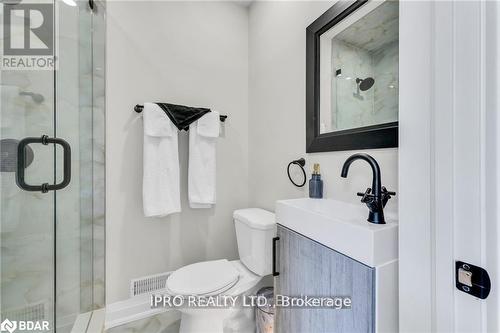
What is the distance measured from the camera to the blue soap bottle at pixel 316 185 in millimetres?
1165

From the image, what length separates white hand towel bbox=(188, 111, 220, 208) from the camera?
163 cm

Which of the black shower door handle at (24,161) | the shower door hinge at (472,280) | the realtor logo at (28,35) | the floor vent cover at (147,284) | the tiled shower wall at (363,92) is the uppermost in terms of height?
the realtor logo at (28,35)

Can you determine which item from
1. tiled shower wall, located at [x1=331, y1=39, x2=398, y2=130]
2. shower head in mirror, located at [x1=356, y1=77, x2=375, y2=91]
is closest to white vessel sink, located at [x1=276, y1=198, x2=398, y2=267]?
tiled shower wall, located at [x1=331, y1=39, x2=398, y2=130]

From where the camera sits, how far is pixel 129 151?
1554 millimetres

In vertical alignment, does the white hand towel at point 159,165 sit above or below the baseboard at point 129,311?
above

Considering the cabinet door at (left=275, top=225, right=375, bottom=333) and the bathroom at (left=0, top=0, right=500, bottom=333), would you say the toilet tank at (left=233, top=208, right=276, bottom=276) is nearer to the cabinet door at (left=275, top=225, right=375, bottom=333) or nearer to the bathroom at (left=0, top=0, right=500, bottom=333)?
the bathroom at (left=0, top=0, right=500, bottom=333)

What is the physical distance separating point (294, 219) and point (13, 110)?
152cm

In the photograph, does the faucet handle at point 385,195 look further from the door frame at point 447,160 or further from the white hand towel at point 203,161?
the white hand towel at point 203,161

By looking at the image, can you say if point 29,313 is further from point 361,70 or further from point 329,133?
point 361,70

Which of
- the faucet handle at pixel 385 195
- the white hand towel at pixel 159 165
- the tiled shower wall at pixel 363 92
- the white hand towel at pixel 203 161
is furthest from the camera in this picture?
the white hand towel at pixel 203 161

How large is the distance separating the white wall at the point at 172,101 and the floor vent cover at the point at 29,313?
0.31 meters

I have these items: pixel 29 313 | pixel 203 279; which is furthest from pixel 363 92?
pixel 29 313

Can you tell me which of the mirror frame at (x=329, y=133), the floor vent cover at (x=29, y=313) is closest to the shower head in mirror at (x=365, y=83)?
the mirror frame at (x=329, y=133)

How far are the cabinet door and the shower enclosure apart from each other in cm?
113
